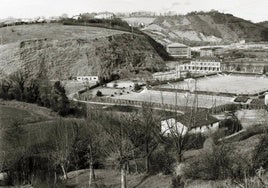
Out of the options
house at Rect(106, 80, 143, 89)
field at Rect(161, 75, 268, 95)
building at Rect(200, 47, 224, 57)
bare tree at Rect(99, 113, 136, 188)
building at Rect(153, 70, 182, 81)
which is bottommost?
house at Rect(106, 80, 143, 89)

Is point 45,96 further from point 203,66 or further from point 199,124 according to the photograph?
point 203,66

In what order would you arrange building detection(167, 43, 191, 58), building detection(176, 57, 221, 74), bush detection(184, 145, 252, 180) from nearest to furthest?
bush detection(184, 145, 252, 180)
building detection(176, 57, 221, 74)
building detection(167, 43, 191, 58)

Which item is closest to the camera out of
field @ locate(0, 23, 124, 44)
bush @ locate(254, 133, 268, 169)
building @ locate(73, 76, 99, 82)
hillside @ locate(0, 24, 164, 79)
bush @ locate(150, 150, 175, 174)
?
bush @ locate(254, 133, 268, 169)

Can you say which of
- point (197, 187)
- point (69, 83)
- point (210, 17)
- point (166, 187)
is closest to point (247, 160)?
point (197, 187)

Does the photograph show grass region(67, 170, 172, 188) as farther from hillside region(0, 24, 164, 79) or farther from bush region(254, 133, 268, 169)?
hillside region(0, 24, 164, 79)

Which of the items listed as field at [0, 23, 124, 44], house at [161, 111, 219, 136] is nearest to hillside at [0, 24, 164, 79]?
field at [0, 23, 124, 44]

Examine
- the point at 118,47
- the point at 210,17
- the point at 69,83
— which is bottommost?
the point at 69,83

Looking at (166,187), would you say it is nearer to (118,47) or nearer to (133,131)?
(133,131)

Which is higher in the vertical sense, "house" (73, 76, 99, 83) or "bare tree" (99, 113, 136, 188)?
"bare tree" (99, 113, 136, 188)
